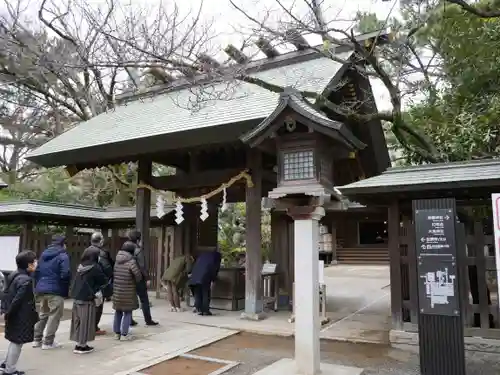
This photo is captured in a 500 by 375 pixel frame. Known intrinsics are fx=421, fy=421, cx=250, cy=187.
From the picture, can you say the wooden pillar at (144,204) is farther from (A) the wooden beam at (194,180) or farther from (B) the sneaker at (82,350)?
(B) the sneaker at (82,350)

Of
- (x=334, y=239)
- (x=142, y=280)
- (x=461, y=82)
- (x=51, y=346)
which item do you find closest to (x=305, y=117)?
(x=142, y=280)

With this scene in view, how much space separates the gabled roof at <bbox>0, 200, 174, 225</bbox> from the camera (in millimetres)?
11250

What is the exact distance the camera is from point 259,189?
9.09 metres

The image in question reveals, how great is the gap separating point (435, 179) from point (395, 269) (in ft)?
5.52

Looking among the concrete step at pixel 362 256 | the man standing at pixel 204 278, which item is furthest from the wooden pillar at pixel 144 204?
the concrete step at pixel 362 256

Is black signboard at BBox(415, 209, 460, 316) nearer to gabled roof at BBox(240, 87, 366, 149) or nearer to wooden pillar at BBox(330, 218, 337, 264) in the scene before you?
gabled roof at BBox(240, 87, 366, 149)

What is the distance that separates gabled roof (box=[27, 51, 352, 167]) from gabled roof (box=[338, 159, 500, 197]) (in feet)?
7.15

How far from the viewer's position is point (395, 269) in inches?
275

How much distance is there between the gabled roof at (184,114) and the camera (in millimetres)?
8445

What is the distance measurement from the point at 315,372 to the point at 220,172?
542cm

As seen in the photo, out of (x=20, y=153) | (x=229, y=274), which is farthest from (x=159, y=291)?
(x=20, y=153)

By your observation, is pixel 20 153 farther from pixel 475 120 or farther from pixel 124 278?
pixel 475 120

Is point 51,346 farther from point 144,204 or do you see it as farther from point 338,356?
point 144,204

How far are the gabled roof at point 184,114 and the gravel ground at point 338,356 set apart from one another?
148 inches
